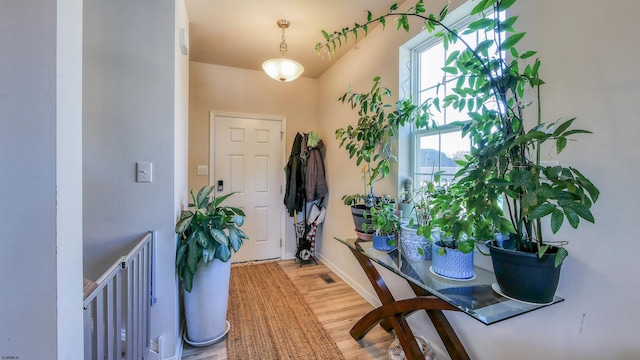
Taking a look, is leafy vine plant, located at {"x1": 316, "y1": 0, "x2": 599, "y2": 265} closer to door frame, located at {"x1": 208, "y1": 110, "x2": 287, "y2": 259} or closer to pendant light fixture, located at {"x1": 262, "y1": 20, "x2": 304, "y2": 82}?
pendant light fixture, located at {"x1": 262, "y1": 20, "x2": 304, "y2": 82}

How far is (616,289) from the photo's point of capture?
3.07 ft

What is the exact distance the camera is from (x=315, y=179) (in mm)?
3205

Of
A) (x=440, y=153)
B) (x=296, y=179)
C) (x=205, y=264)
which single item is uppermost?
(x=440, y=153)

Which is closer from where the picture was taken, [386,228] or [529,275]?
[529,275]

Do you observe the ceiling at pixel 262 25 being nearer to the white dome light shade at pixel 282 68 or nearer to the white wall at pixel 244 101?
the white wall at pixel 244 101

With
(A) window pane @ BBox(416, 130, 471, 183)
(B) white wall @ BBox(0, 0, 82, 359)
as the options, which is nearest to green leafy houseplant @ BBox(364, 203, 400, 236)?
(A) window pane @ BBox(416, 130, 471, 183)

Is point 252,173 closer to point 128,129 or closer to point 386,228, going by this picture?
point 128,129

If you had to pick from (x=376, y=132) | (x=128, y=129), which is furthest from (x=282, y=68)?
(x=128, y=129)

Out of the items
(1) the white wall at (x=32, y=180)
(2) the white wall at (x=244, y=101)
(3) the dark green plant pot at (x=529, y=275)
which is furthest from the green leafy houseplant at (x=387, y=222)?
(2) the white wall at (x=244, y=101)

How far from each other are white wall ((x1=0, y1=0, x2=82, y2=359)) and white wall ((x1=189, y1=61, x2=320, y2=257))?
276 cm

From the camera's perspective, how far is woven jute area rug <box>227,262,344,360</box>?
67.1 inches

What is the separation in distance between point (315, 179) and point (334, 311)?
59.1 inches

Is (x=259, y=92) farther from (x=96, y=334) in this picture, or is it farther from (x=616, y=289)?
(x=616, y=289)

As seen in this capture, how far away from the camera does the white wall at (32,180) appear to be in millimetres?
452
